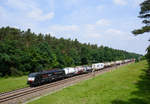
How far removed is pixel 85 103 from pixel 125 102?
15.9 ft

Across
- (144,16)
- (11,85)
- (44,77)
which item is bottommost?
(11,85)

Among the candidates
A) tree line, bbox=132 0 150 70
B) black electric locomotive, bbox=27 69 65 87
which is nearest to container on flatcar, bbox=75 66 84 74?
black electric locomotive, bbox=27 69 65 87

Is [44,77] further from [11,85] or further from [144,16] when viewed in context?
[144,16]

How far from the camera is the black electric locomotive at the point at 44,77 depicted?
2675 cm

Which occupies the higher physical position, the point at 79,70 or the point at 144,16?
the point at 144,16

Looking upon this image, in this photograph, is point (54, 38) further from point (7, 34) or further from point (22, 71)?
point (22, 71)

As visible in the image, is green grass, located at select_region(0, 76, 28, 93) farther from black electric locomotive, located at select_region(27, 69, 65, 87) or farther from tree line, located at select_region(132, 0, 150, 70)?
tree line, located at select_region(132, 0, 150, 70)

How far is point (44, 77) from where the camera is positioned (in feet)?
96.0

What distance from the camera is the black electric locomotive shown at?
26.8m

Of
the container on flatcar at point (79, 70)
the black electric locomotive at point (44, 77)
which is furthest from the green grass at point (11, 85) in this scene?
the container on flatcar at point (79, 70)

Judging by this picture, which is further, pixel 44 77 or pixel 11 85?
pixel 11 85

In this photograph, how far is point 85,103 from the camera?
53.7 ft

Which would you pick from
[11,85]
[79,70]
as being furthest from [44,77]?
[79,70]

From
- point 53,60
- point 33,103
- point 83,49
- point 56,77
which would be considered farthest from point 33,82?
point 83,49
